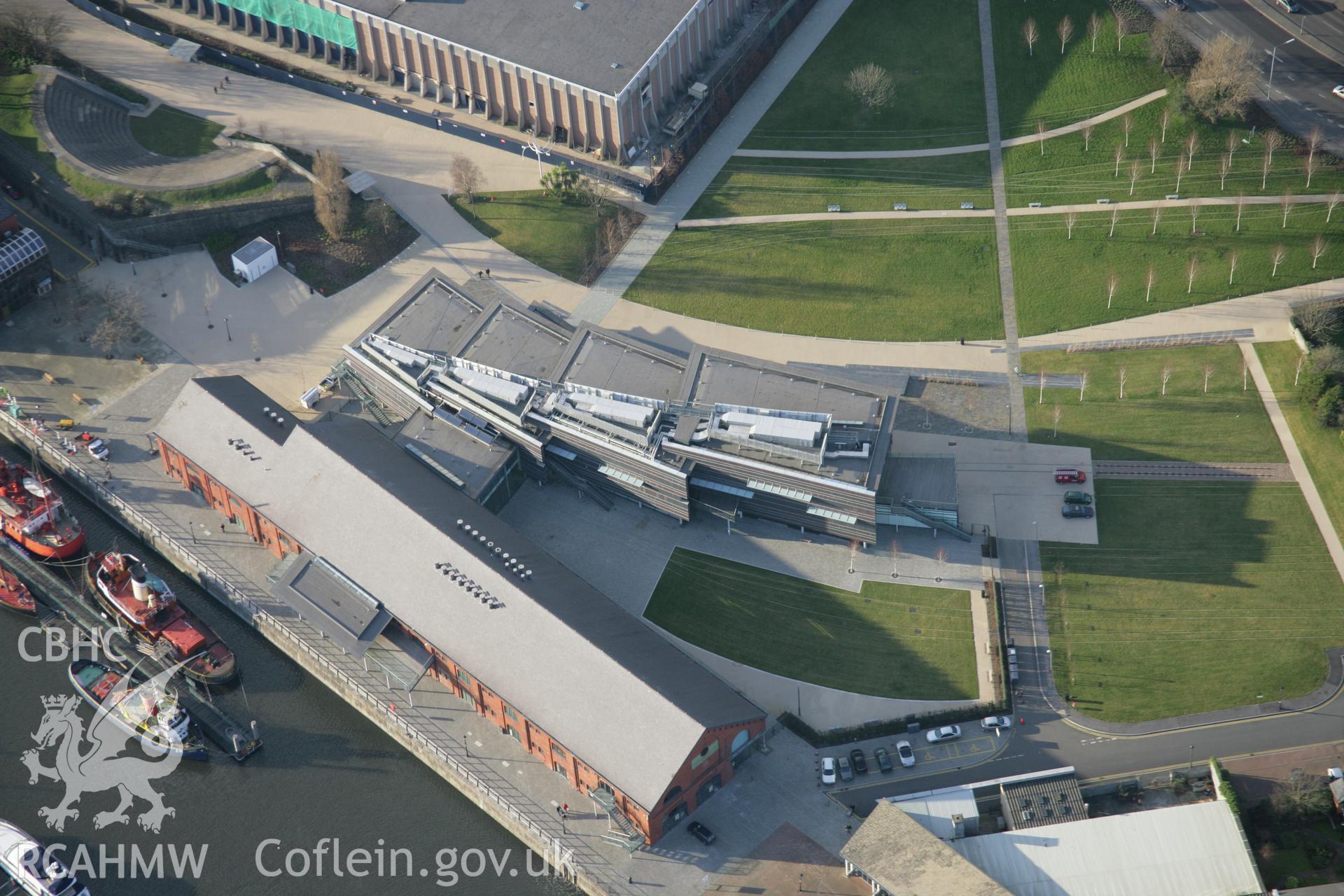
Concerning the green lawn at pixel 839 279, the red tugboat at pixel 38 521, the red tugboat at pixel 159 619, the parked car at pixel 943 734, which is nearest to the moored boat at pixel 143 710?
the red tugboat at pixel 159 619

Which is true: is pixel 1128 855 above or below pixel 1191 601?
below

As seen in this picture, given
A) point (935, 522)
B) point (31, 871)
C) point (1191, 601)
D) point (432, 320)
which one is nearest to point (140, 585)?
point (31, 871)

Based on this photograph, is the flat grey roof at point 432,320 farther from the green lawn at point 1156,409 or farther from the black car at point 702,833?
the green lawn at point 1156,409

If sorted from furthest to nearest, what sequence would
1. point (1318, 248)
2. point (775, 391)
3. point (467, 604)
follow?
point (1318, 248) < point (775, 391) < point (467, 604)

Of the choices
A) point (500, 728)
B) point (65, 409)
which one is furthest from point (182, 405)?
point (500, 728)

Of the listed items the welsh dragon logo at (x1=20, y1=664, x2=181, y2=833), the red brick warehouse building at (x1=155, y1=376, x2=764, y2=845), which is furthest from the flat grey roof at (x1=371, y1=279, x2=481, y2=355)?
the welsh dragon logo at (x1=20, y1=664, x2=181, y2=833)

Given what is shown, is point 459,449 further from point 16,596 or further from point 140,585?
point 16,596

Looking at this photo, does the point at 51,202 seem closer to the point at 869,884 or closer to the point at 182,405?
the point at 182,405
